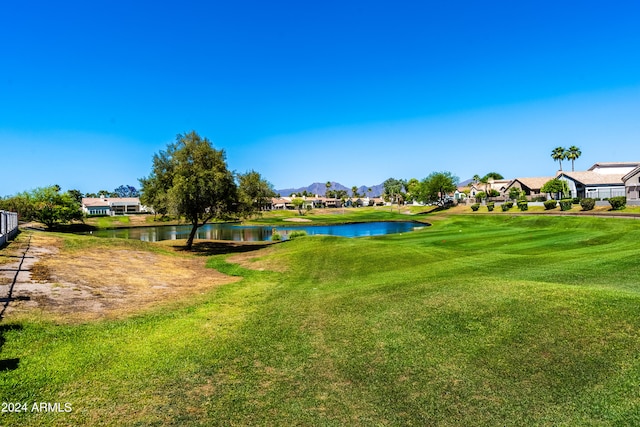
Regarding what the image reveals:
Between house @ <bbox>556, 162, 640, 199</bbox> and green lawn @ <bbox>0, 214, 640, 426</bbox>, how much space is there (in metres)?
79.9

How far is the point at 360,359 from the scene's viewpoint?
8562 mm

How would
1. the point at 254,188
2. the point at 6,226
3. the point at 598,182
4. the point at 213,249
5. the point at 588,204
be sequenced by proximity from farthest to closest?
the point at 598,182, the point at 588,204, the point at 254,188, the point at 213,249, the point at 6,226

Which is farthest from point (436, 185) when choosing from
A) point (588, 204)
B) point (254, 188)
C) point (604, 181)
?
point (254, 188)

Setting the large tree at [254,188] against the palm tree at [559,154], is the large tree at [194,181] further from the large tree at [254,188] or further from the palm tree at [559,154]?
the palm tree at [559,154]

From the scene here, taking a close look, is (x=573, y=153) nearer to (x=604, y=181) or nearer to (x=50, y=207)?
(x=604, y=181)

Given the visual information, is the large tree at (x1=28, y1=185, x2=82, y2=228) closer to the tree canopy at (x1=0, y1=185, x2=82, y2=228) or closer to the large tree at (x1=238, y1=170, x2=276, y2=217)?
the tree canopy at (x1=0, y1=185, x2=82, y2=228)

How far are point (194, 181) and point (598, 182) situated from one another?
88.0m

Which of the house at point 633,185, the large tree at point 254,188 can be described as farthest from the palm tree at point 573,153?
the large tree at point 254,188

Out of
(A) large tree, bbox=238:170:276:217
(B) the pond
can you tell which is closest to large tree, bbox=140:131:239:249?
(A) large tree, bbox=238:170:276:217

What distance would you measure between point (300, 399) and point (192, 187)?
100 ft

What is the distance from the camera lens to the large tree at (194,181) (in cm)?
3469

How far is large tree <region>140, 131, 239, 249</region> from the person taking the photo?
34.7 meters

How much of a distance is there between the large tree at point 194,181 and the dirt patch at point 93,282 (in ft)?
33.0

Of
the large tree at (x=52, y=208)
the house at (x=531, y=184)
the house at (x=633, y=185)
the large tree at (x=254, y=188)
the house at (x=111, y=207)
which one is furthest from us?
the house at (x=111, y=207)
